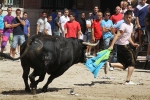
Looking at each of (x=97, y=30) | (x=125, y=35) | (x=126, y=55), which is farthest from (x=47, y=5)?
(x=126, y=55)

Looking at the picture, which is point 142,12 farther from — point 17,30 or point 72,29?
point 17,30

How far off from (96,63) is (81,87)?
2.37 feet

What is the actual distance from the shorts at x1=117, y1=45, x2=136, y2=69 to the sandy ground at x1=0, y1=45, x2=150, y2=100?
55 centimetres

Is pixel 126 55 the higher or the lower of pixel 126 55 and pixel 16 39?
the higher

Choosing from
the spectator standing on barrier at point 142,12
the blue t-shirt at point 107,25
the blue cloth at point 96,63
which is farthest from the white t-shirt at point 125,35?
the blue t-shirt at point 107,25

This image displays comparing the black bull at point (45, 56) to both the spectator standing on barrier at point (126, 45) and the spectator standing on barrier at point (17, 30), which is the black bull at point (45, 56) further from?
the spectator standing on barrier at point (17, 30)

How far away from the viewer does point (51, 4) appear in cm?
2803

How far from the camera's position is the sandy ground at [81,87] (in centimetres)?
1182

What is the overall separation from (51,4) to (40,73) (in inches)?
636

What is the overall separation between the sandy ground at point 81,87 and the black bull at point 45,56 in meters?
0.46

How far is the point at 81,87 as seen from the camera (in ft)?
43.9

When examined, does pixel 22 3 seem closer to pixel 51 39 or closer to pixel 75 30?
pixel 75 30

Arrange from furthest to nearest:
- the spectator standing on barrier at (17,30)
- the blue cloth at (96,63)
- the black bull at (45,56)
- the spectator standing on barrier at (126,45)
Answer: the spectator standing on barrier at (17,30), the spectator standing on barrier at (126,45), the blue cloth at (96,63), the black bull at (45,56)

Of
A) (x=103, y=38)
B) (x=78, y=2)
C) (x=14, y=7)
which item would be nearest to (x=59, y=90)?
(x=103, y=38)
